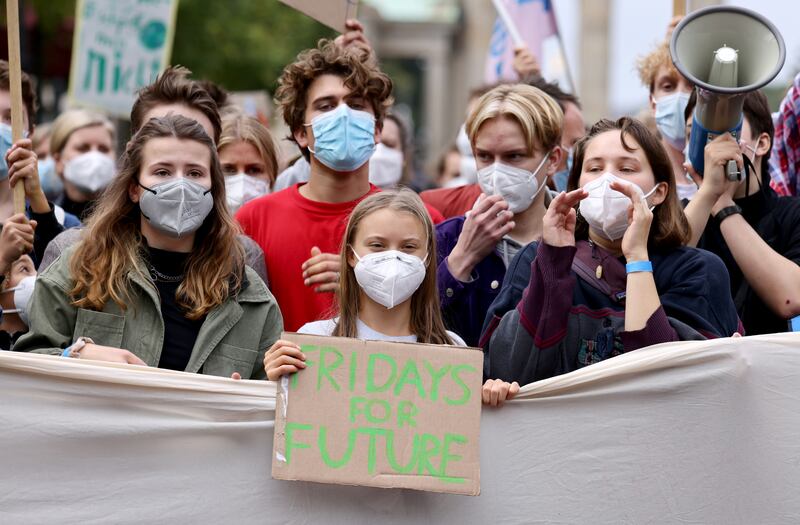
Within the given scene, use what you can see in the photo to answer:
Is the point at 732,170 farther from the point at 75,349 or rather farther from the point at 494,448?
the point at 75,349

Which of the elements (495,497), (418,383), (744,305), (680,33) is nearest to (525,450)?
(495,497)

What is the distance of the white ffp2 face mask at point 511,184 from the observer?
16.3 feet

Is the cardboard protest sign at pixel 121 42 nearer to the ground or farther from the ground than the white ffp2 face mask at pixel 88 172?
farther from the ground

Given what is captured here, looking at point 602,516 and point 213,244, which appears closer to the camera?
point 602,516

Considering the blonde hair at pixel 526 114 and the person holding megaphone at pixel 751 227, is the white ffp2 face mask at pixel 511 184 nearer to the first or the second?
the blonde hair at pixel 526 114

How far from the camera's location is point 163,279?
4.49 metres

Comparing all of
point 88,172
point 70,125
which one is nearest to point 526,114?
point 88,172

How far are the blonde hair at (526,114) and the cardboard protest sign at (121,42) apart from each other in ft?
15.7

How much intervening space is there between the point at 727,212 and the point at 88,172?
12.5 feet

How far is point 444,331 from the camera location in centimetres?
436

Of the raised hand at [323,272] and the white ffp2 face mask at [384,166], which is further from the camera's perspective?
the white ffp2 face mask at [384,166]

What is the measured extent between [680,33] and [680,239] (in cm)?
81

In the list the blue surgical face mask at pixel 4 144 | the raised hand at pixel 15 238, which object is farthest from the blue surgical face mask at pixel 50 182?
the raised hand at pixel 15 238

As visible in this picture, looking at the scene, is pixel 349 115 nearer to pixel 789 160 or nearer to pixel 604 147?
pixel 604 147
